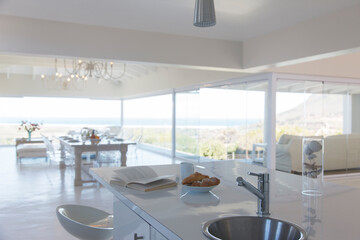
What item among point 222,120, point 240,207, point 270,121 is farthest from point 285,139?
point 240,207

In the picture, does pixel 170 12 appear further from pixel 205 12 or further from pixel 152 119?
pixel 152 119

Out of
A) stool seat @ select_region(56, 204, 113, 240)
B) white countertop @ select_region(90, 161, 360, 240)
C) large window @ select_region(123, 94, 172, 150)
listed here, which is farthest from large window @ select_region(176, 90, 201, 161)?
white countertop @ select_region(90, 161, 360, 240)

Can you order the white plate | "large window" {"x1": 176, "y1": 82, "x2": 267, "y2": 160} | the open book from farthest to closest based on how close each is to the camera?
"large window" {"x1": 176, "y1": 82, "x2": 267, "y2": 160}, the open book, the white plate

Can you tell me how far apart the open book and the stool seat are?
0.33 metres

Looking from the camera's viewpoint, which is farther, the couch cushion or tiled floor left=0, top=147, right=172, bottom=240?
the couch cushion

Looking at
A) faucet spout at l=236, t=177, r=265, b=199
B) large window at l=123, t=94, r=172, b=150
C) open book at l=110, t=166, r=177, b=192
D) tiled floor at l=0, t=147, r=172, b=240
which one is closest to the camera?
faucet spout at l=236, t=177, r=265, b=199

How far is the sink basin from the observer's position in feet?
4.85

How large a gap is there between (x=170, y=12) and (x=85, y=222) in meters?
3.20

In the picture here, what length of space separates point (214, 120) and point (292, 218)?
6.84 meters

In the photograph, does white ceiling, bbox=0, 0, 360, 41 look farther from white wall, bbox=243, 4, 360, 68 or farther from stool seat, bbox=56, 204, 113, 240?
stool seat, bbox=56, 204, 113, 240

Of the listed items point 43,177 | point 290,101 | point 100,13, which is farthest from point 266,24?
point 43,177

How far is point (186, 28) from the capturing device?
18.3 feet

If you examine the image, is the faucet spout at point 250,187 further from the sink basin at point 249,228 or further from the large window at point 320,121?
the large window at point 320,121

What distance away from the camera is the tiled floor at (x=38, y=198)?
3883 millimetres
